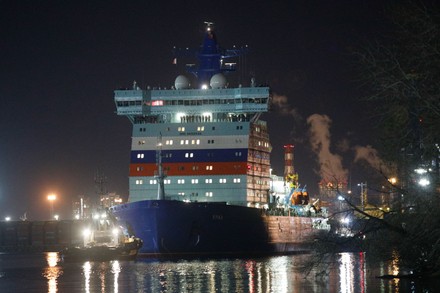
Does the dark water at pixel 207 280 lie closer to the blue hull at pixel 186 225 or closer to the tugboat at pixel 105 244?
the tugboat at pixel 105 244

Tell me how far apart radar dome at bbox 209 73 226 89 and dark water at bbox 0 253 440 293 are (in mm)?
21539

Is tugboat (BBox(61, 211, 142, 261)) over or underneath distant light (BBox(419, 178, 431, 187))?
underneath

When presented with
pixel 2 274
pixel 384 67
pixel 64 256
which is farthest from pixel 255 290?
pixel 64 256

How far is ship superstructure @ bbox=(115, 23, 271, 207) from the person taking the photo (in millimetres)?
62188

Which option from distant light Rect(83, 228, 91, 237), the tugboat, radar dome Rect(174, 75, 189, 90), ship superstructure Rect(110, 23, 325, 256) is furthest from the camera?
radar dome Rect(174, 75, 189, 90)

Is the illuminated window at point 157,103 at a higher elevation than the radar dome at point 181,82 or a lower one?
lower

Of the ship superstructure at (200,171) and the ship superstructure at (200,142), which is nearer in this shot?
the ship superstructure at (200,171)

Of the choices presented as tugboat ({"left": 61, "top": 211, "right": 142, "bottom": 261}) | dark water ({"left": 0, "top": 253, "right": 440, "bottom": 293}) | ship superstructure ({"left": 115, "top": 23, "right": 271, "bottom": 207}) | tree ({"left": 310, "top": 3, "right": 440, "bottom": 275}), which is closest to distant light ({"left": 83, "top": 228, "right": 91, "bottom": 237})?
tugboat ({"left": 61, "top": 211, "right": 142, "bottom": 261})

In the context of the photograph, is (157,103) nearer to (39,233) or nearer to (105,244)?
(105,244)

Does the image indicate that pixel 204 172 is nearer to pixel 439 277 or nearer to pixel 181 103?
pixel 181 103

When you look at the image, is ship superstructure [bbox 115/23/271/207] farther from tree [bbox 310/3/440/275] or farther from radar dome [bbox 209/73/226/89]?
tree [bbox 310/3/440/275]

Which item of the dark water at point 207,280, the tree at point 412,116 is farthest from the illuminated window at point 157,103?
the tree at point 412,116

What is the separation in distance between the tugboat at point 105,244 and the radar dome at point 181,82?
40.4 feet

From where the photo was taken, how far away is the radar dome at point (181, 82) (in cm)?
6788
